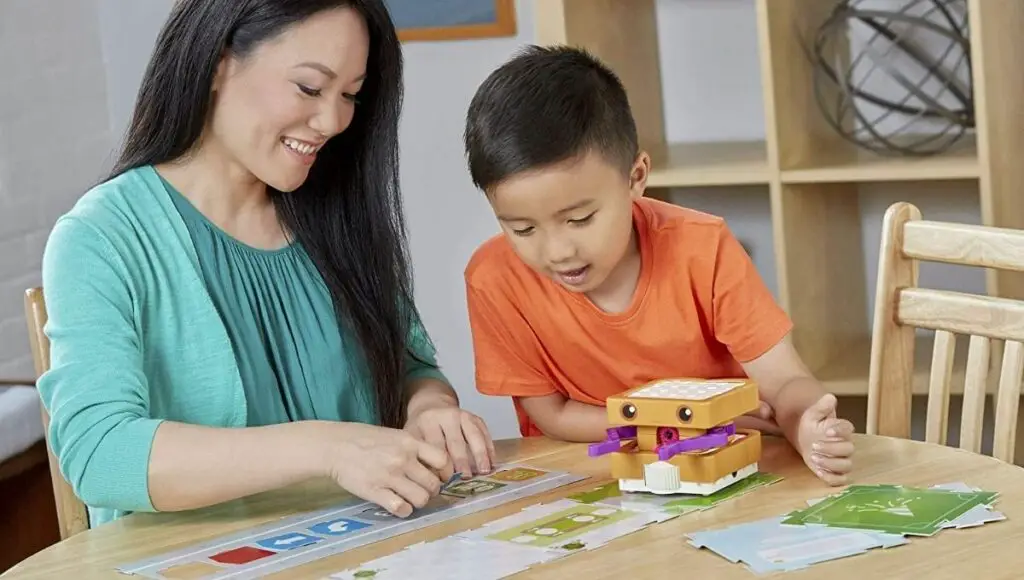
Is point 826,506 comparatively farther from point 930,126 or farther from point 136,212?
point 930,126

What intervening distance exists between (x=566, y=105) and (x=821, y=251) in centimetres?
123

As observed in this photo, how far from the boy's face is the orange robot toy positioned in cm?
26

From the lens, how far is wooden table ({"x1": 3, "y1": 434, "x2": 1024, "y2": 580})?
4.18ft

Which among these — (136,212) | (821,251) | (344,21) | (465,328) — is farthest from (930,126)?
(136,212)

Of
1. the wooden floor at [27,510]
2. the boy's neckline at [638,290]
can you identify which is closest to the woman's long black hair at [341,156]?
the boy's neckline at [638,290]

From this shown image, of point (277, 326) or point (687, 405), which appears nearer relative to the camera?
point (687, 405)

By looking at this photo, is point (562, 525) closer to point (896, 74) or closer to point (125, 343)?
point (125, 343)

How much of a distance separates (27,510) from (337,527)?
68.9 inches

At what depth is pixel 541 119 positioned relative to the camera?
5.73 feet

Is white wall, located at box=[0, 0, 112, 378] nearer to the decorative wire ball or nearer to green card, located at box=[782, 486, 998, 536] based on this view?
the decorative wire ball

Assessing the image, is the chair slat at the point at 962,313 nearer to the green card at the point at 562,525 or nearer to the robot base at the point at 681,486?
the robot base at the point at 681,486

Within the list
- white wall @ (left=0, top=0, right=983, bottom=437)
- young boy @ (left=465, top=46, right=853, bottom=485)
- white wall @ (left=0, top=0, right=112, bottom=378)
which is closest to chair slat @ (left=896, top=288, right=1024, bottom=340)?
young boy @ (left=465, top=46, right=853, bottom=485)

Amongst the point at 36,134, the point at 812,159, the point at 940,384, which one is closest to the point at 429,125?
the point at 36,134

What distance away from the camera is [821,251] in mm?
2871
